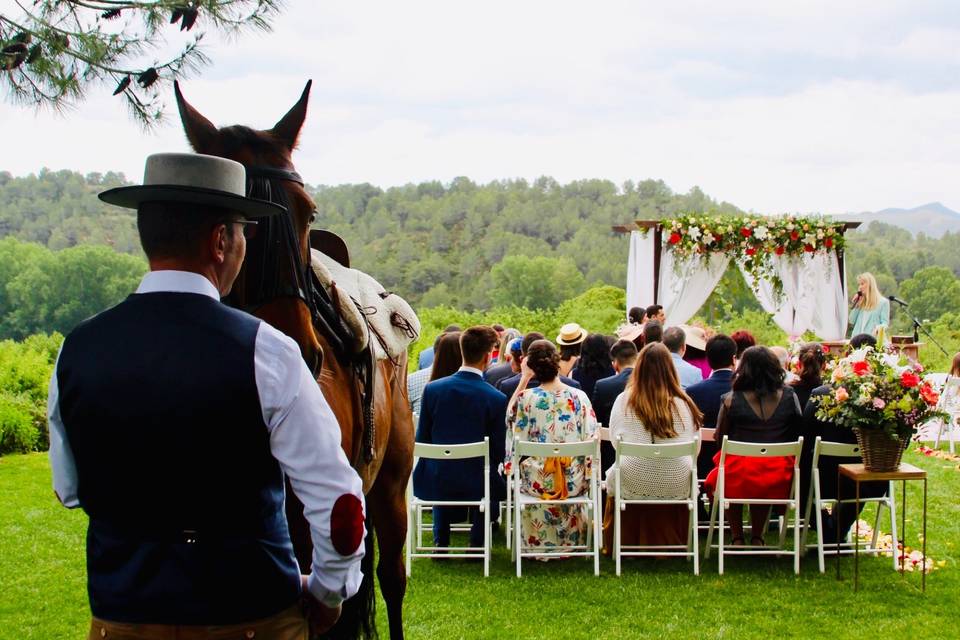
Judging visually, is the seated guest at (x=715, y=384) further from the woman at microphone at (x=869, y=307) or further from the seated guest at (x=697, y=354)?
the woman at microphone at (x=869, y=307)

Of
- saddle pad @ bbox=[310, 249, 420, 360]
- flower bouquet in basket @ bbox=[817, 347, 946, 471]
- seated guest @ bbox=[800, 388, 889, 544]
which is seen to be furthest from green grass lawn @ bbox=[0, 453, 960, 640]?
saddle pad @ bbox=[310, 249, 420, 360]

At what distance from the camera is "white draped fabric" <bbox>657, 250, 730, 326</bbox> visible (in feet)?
48.4

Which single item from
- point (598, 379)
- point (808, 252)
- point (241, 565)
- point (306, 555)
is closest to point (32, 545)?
point (598, 379)

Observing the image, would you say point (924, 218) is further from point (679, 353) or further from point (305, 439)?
point (305, 439)

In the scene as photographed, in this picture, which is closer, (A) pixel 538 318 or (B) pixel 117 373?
(B) pixel 117 373

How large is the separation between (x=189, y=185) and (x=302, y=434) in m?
0.65

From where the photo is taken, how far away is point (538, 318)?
19500 millimetres

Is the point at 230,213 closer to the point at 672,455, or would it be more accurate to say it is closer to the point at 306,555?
the point at 306,555

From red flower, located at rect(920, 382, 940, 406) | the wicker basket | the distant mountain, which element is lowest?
the wicker basket

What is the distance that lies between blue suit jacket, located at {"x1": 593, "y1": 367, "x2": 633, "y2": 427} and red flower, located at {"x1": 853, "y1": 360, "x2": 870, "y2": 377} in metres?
2.07

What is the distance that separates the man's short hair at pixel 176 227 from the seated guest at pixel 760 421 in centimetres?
541

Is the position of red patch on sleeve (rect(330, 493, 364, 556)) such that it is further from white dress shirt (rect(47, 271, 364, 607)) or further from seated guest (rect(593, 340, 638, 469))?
seated guest (rect(593, 340, 638, 469))

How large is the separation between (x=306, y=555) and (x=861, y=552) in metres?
5.51

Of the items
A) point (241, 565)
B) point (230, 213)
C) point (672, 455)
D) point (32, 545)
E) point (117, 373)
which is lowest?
point (32, 545)
